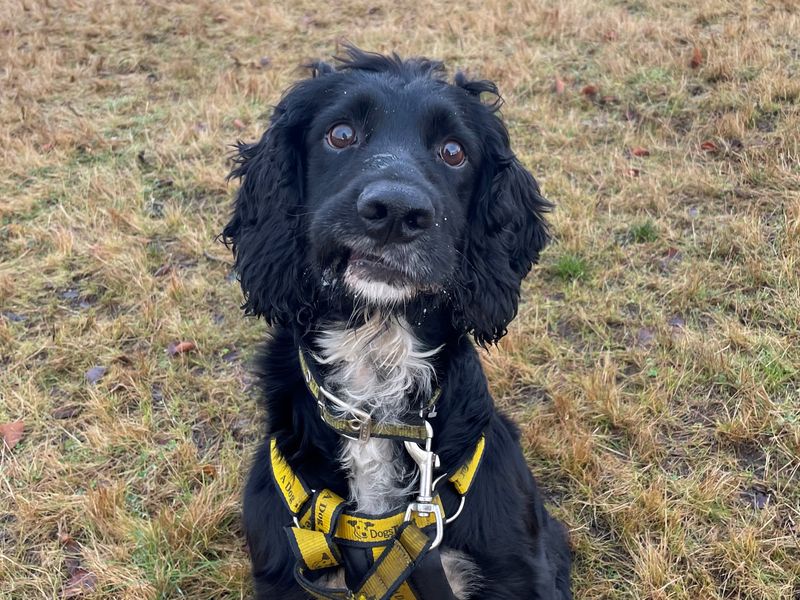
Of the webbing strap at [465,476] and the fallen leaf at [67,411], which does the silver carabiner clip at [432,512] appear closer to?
the webbing strap at [465,476]

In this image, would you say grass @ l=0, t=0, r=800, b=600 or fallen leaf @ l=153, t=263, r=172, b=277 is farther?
fallen leaf @ l=153, t=263, r=172, b=277

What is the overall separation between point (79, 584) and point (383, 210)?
2235 millimetres

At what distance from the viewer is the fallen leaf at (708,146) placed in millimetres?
5852

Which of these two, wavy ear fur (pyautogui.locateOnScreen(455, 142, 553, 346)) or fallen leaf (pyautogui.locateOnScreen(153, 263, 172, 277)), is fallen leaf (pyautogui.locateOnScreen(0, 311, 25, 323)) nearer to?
fallen leaf (pyautogui.locateOnScreen(153, 263, 172, 277))

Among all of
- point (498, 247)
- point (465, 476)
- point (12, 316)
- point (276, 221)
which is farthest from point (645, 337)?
point (12, 316)

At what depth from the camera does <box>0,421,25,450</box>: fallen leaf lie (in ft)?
12.4

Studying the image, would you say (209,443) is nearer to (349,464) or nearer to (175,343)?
(175,343)

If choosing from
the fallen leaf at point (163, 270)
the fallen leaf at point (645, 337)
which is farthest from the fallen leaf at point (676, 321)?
the fallen leaf at point (163, 270)

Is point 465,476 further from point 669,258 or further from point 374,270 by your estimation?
point 669,258

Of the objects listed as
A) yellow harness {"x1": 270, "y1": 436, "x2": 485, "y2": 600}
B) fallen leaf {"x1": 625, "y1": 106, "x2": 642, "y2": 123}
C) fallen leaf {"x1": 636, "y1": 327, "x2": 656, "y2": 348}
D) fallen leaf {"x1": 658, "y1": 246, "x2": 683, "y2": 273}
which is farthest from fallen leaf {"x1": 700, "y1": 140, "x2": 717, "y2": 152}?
yellow harness {"x1": 270, "y1": 436, "x2": 485, "y2": 600}

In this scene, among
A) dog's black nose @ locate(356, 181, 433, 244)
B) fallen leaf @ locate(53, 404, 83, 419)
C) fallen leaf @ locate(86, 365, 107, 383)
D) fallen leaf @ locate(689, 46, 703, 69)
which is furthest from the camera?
fallen leaf @ locate(689, 46, 703, 69)

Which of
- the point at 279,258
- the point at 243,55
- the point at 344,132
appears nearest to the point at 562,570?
the point at 279,258

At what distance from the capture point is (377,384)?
8.52 feet

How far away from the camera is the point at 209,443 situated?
382cm
